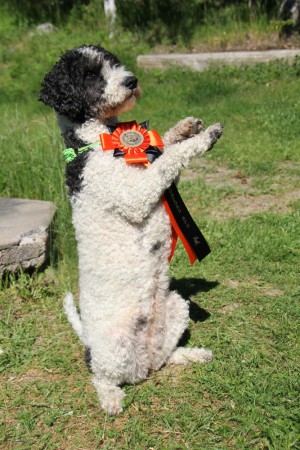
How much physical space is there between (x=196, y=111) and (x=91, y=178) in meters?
5.51

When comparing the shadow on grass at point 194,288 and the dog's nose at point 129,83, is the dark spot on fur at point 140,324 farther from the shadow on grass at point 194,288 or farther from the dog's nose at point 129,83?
the dog's nose at point 129,83

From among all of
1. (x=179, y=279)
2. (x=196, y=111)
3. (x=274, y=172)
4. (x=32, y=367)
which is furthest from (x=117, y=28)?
(x=32, y=367)

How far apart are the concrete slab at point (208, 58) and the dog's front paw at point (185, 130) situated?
22.4 ft

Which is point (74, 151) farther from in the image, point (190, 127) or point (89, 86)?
point (190, 127)

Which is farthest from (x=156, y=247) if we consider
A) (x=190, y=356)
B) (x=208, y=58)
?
(x=208, y=58)

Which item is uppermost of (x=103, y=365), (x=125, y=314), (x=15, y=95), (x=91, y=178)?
(x=91, y=178)

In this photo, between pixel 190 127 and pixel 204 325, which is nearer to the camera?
pixel 190 127

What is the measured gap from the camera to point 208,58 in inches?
382

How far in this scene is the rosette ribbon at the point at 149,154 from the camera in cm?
278

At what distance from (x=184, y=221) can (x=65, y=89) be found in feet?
2.93

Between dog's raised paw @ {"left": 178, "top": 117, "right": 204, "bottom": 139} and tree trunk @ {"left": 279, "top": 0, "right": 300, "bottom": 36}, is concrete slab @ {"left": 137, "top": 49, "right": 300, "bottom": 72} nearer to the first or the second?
tree trunk @ {"left": 279, "top": 0, "right": 300, "bottom": 36}

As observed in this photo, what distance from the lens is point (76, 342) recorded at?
3.65 meters

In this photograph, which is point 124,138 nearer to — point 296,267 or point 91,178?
point 91,178

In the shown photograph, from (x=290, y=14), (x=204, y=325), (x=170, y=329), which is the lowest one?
(x=290, y=14)
